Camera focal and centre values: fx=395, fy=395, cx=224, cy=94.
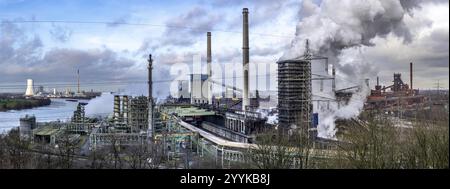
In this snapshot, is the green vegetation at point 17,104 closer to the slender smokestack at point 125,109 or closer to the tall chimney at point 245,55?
the slender smokestack at point 125,109

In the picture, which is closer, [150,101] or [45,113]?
[45,113]

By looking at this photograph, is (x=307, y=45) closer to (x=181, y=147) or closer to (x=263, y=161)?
(x=181, y=147)

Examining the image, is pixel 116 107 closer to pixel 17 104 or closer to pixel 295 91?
pixel 17 104

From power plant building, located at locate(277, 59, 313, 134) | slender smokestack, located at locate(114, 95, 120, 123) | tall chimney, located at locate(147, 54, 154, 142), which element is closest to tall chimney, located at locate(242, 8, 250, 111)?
power plant building, located at locate(277, 59, 313, 134)

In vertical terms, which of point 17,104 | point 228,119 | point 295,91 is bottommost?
point 228,119

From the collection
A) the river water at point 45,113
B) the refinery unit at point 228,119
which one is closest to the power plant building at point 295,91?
the refinery unit at point 228,119

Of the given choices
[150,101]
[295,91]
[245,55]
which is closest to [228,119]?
[245,55]

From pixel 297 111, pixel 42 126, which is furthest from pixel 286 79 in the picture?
pixel 42 126

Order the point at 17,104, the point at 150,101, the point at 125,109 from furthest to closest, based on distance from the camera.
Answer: the point at 125,109
the point at 150,101
the point at 17,104

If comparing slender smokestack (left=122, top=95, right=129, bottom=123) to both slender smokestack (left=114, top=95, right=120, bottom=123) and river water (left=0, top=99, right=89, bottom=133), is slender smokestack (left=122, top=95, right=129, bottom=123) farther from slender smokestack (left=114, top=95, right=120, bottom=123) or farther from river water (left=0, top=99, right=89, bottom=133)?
river water (left=0, top=99, right=89, bottom=133)
